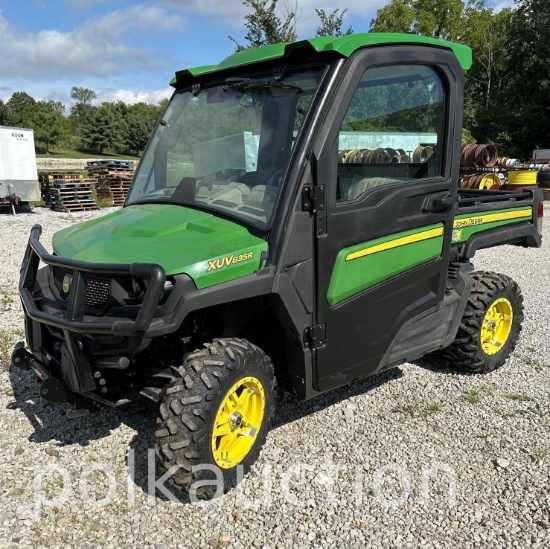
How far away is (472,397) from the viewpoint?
13.5 feet

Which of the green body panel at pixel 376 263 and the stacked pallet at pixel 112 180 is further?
the stacked pallet at pixel 112 180

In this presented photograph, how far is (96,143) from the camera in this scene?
56.9 metres

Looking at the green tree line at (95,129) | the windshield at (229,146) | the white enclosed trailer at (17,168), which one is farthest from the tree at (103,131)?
the windshield at (229,146)

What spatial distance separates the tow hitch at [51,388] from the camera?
2887 millimetres

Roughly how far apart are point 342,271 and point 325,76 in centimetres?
104

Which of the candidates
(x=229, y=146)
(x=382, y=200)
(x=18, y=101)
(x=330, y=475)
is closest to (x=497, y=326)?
(x=382, y=200)

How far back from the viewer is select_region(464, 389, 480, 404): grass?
407cm

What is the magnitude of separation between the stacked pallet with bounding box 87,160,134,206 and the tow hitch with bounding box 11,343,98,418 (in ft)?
48.4

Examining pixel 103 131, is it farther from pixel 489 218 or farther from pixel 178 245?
pixel 178 245

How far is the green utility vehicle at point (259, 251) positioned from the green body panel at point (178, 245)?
0.4 inches

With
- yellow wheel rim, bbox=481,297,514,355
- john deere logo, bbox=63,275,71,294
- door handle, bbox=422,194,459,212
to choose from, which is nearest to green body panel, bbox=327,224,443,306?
door handle, bbox=422,194,459,212

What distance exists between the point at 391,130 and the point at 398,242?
2.41ft

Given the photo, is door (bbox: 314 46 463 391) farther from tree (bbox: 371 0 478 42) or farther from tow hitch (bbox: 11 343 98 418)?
tree (bbox: 371 0 478 42)

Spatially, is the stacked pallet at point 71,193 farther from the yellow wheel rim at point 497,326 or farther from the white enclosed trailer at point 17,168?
the yellow wheel rim at point 497,326
